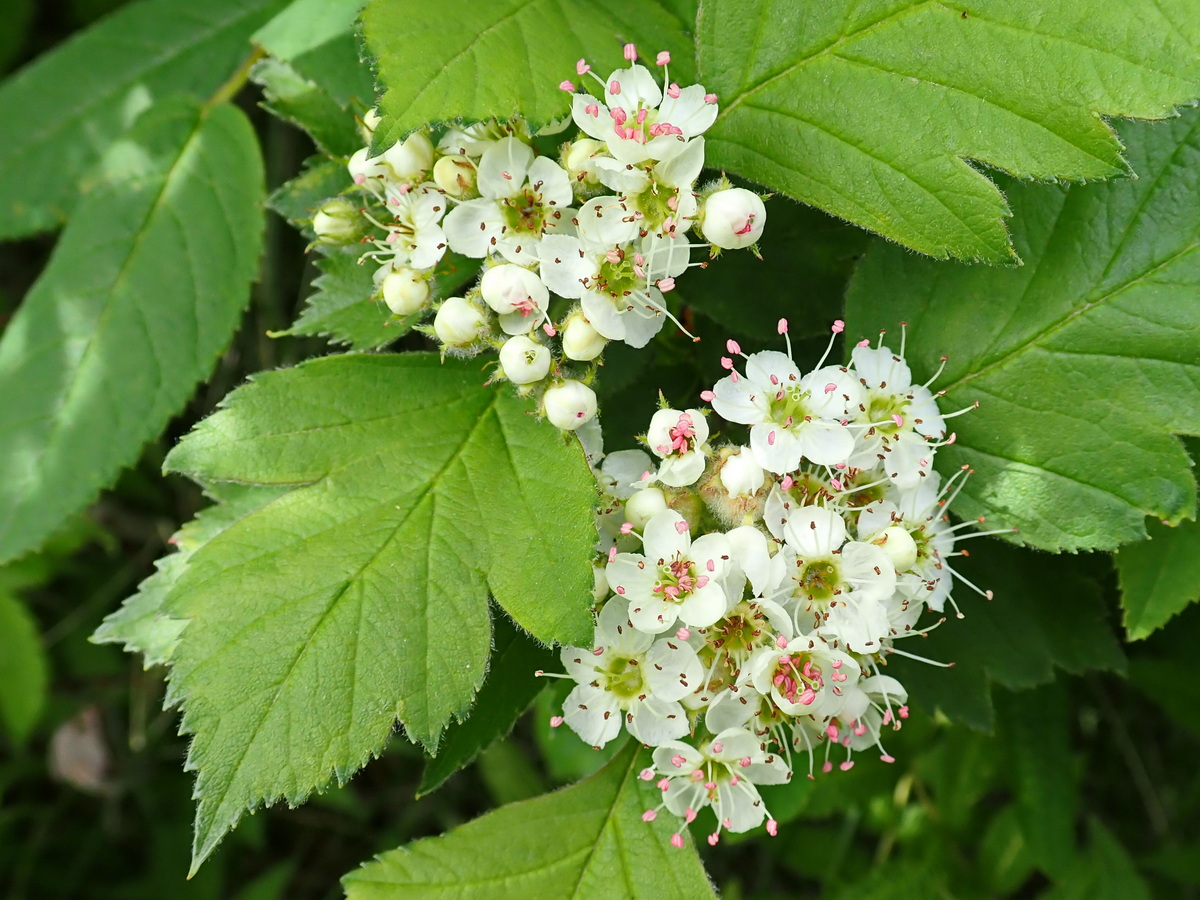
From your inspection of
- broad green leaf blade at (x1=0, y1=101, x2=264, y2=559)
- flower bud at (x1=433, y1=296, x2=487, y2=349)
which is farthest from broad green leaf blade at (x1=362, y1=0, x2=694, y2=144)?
broad green leaf blade at (x1=0, y1=101, x2=264, y2=559)

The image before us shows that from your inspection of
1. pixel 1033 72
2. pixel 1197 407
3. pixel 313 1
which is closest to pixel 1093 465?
pixel 1197 407

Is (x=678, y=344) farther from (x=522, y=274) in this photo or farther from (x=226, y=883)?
(x=226, y=883)

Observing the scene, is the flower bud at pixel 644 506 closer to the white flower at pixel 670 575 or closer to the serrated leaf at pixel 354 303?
the white flower at pixel 670 575

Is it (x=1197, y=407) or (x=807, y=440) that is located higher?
(x=807, y=440)

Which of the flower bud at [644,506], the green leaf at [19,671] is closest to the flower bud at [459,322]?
the flower bud at [644,506]

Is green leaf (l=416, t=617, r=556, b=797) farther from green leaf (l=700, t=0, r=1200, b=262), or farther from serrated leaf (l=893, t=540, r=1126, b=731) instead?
green leaf (l=700, t=0, r=1200, b=262)

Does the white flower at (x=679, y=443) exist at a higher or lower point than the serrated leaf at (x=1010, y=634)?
higher
